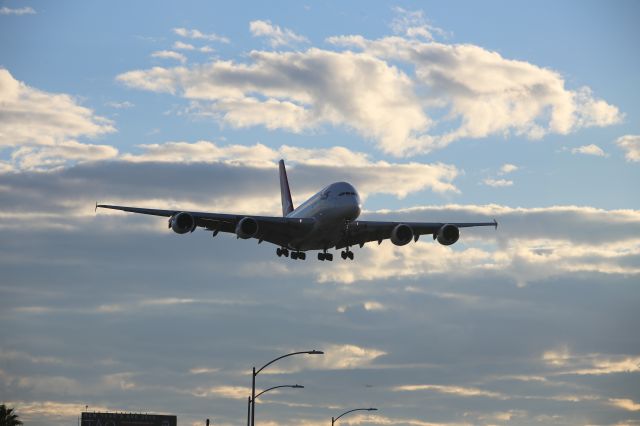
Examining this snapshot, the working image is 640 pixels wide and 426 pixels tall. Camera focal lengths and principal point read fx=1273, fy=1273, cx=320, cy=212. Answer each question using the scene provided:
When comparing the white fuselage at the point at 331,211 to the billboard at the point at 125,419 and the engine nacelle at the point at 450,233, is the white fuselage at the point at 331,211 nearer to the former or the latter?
the engine nacelle at the point at 450,233

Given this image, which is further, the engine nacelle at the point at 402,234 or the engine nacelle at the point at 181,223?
the engine nacelle at the point at 402,234

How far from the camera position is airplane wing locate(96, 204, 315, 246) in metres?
82.0

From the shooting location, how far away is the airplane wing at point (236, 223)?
82.0 m

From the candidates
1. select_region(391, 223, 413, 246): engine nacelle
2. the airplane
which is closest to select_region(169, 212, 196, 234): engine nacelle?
the airplane

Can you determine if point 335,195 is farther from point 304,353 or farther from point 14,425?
point 14,425

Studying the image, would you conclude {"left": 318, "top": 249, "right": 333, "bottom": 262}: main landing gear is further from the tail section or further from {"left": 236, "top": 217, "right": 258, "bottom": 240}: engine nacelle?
the tail section

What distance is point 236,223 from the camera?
8438 cm

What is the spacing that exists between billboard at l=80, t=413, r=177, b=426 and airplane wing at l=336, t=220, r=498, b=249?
25.6 m

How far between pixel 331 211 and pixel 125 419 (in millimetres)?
33062

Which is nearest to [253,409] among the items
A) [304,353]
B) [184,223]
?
[304,353]

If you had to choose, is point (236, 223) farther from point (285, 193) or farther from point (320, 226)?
point (285, 193)

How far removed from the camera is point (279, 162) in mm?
121562

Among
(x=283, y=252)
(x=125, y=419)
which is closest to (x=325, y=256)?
(x=283, y=252)

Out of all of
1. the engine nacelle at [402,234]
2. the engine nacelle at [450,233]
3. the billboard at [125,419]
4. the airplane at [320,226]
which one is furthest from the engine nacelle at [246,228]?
the billboard at [125,419]
